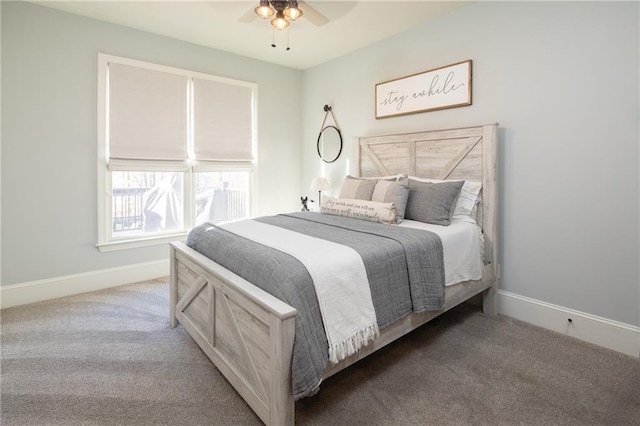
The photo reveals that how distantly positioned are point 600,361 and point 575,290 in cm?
50

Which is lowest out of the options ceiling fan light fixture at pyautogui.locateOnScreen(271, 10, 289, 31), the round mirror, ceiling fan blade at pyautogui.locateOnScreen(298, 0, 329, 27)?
the round mirror

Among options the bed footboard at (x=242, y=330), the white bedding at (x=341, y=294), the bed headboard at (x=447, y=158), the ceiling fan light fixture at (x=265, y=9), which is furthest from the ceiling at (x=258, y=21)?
the bed footboard at (x=242, y=330)

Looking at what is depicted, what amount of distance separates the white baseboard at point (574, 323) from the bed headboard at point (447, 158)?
39cm

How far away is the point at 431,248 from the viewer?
85.0 inches

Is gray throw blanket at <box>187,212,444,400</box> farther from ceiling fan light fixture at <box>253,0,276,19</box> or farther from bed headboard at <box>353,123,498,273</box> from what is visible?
ceiling fan light fixture at <box>253,0,276,19</box>

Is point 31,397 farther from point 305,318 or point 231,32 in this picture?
point 231,32

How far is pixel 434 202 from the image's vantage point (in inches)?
106

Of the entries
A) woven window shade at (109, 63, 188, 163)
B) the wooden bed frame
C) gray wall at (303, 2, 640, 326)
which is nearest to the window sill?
woven window shade at (109, 63, 188, 163)

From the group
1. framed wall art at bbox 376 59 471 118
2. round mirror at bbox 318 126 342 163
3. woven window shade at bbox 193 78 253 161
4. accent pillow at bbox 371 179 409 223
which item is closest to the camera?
accent pillow at bbox 371 179 409 223

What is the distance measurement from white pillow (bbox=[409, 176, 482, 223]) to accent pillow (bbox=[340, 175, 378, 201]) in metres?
0.74

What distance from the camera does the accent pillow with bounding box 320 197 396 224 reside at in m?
2.64

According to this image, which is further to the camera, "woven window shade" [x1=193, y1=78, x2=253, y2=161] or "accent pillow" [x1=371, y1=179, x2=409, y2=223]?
"woven window shade" [x1=193, y1=78, x2=253, y2=161]

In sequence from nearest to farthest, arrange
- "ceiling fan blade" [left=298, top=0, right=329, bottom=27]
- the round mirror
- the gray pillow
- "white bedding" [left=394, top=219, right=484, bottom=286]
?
"white bedding" [left=394, top=219, right=484, bottom=286] → "ceiling fan blade" [left=298, top=0, right=329, bottom=27] → the gray pillow → the round mirror

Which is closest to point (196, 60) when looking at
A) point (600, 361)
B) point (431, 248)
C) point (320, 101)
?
point (320, 101)
